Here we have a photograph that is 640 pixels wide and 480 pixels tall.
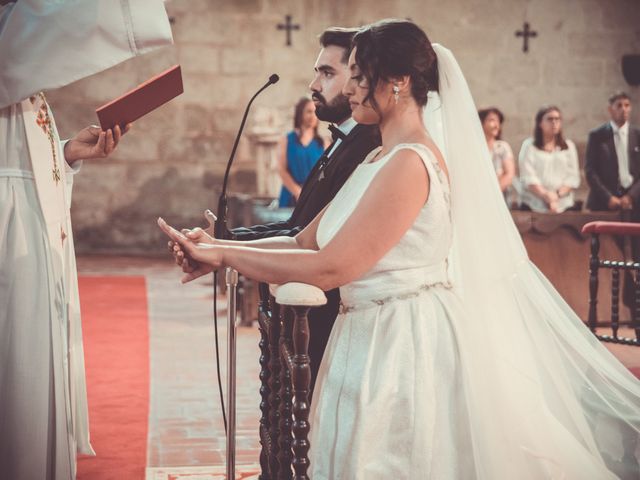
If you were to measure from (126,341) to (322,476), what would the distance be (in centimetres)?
A: 427

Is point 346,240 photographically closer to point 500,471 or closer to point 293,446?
point 293,446

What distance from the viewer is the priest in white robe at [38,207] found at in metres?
2.78

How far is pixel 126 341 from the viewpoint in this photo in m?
6.54

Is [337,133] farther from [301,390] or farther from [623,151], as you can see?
[623,151]

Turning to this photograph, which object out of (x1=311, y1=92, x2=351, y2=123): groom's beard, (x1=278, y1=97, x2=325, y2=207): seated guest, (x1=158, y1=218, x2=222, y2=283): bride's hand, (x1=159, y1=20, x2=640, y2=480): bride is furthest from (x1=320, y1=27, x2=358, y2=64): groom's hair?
(x1=278, y1=97, x2=325, y2=207): seated guest

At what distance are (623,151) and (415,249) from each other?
6525 millimetres

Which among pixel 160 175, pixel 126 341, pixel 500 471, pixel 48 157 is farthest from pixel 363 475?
pixel 160 175

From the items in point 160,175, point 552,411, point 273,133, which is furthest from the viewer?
point 160,175

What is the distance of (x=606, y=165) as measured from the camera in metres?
8.42

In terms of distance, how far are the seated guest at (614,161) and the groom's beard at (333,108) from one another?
5297mm

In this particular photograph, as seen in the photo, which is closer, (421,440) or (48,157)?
(421,440)

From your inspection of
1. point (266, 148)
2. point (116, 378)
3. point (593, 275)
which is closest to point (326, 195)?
point (593, 275)

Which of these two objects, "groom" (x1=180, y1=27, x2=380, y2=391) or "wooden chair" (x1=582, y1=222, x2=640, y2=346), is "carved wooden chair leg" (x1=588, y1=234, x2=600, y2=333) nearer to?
"wooden chair" (x1=582, y1=222, x2=640, y2=346)

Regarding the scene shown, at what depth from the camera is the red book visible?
2770 millimetres
